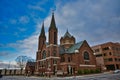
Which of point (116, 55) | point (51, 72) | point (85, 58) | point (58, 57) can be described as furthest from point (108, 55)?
point (51, 72)

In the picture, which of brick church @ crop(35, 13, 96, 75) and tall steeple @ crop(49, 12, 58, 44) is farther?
tall steeple @ crop(49, 12, 58, 44)

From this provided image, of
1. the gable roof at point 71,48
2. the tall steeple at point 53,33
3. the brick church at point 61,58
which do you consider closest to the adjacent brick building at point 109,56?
the brick church at point 61,58

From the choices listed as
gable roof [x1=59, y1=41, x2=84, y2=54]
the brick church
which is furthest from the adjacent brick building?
gable roof [x1=59, y1=41, x2=84, y2=54]

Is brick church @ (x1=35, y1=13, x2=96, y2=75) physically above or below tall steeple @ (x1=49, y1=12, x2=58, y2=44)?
below

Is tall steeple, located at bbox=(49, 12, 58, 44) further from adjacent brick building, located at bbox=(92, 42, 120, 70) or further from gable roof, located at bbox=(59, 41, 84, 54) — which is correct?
adjacent brick building, located at bbox=(92, 42, 120, 70)

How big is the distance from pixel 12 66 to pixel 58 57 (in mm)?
97340

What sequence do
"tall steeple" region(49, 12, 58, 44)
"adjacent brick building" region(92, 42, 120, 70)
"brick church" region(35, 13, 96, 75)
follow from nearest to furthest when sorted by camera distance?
"brick church" region(35, 13, 96, 75)
"tall steeple" region(49, 12, 58, 44)
"adjacent brick building" region(92, 42, 120, 70)

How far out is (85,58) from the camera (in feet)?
203

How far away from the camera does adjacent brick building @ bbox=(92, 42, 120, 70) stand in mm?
68438

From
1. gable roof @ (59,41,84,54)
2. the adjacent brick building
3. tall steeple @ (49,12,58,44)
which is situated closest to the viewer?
tall steeple @ (49,12,58,44)

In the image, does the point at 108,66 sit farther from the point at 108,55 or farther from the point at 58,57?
the point at 58,57

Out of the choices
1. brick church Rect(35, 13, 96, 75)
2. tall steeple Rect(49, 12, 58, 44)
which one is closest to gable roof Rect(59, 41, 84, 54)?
brick church Rect(35, 13, 96, 75)

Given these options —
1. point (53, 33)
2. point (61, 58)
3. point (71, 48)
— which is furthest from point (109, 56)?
point (53, 33)

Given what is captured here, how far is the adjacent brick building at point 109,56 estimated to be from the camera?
2694 inches
